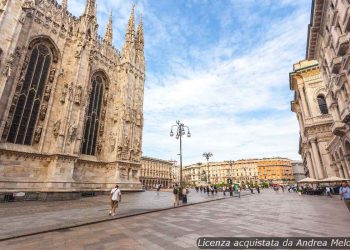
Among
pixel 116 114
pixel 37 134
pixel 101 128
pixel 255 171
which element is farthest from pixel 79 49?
pixel 255 171

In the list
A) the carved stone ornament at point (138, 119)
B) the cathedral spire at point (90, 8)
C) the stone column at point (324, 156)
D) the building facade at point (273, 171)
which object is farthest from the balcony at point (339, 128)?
the building facade at point (273, 171)

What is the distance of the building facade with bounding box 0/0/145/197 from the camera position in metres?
17.5

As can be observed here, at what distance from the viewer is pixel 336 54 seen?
1585 cm

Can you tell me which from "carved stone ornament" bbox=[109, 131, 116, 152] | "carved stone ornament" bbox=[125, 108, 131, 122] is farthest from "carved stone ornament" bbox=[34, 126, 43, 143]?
"carved stone ornament" bbox=[125, 108, 131, 122]

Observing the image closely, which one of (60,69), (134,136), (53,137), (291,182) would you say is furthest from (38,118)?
(291,182)

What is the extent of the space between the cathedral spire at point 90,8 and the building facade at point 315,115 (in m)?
33.5

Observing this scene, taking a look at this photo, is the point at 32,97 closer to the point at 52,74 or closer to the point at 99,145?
the point at 52,74

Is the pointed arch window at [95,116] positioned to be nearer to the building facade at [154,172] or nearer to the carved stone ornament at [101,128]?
the carved stone ornament at [101,128]

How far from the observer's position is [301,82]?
1314 inches

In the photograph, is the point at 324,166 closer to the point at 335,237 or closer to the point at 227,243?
the point at 335,237

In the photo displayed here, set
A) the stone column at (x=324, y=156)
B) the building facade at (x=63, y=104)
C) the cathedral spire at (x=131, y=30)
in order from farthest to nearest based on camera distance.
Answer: the cathedral spire at (x=131, y=30) → the stone column at (x=324, y=156) → the building facade at (x=63, y=104)

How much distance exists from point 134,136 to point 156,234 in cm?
2294

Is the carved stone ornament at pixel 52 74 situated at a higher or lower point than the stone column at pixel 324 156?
higher

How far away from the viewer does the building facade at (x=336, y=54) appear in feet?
45.6
